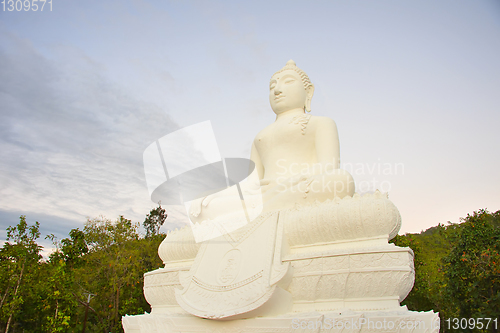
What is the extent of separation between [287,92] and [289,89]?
0.07 metres

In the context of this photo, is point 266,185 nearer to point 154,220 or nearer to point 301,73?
point 301,73

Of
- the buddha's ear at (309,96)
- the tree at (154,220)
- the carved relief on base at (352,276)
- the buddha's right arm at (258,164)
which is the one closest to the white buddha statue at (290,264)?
the carved relief on base at (352,276)

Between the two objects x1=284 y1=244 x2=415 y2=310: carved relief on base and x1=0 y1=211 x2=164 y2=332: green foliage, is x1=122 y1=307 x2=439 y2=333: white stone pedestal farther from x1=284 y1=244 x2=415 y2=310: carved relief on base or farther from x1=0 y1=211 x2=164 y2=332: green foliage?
x1=0 y1=211 x2=164 y2=332: green foliage

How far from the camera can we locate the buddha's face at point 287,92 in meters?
6.79

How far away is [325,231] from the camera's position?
14.1ft

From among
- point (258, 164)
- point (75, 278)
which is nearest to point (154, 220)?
point (75, 278)

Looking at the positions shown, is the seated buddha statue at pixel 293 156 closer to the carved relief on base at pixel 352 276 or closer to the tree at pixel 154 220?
the carved relief on base at pixel 352 276

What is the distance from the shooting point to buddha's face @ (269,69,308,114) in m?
6.79

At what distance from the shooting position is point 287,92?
6789 mm

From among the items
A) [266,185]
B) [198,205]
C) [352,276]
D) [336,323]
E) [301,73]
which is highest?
[301,73]

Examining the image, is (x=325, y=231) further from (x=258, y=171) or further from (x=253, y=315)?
(x=258, y=171)

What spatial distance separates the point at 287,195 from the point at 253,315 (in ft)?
5.96

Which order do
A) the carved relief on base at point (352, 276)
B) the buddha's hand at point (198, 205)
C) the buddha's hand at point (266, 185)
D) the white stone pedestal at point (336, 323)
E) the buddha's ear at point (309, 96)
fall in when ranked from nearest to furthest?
the white stone pedestal at point (336, 323), the carved relief on base at point (352, 276), the buddha's hand at point (198, 205), the buddha's hand at point (266, 185), the buddha's ear at point (309, 96)

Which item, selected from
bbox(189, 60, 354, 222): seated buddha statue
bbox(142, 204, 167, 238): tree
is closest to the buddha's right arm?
bbox(189, 60, 354, 222): seated buddha statue
